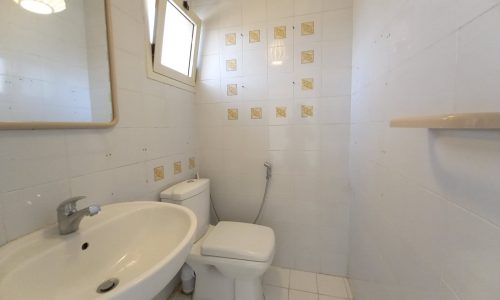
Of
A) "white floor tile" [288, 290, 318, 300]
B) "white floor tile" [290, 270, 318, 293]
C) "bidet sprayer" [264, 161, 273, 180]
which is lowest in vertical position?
"white floor tile" [288, 290, 318, 300]

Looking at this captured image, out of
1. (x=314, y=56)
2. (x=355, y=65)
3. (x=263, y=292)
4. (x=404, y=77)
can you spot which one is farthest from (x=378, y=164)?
(x=263, y=292)

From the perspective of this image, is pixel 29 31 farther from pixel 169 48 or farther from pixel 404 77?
pixel 404 77

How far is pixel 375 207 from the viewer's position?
1005 mm

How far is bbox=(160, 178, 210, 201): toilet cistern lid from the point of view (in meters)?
1.25

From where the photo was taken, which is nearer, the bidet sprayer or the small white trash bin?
the small white trash bin

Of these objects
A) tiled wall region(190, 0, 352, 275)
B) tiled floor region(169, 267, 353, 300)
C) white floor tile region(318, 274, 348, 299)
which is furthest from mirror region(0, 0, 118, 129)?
white floor tile region(318, 274, 348, 299)

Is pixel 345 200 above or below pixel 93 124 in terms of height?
below

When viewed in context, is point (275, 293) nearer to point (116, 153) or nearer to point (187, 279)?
point (187, 279)

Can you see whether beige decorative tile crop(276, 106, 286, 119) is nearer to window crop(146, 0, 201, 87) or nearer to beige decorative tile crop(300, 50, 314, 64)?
beige decorative tile crop(300, 50, 314, 64)

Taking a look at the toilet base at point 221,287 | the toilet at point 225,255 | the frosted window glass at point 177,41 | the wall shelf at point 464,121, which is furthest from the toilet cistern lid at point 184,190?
the wall shelf at point 464,121

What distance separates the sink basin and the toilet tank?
321mm

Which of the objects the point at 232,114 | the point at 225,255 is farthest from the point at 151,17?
the point at 225,255

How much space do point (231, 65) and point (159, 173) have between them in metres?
0.96

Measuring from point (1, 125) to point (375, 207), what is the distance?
4.74 feet
